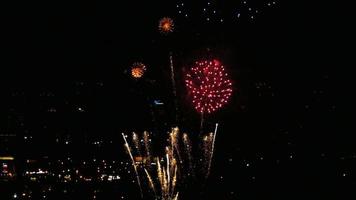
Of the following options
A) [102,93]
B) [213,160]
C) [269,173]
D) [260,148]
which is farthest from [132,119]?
[269,173]

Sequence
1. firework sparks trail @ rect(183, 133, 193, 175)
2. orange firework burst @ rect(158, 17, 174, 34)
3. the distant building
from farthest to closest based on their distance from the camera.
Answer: firework sparks trail @ rect(183, 133, 193, 175) → the distant building → orange firework burst @ rect(158, 17, 174, 34)

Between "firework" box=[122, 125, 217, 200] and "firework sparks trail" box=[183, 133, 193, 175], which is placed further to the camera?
"firework sparks trail" box=[183, 133, 193, 175]

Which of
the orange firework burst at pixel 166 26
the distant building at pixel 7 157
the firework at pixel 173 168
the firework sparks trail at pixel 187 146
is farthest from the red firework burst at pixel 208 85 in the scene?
the distant building at pixel 7 157

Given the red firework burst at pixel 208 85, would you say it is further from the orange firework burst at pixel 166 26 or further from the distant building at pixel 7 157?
the distant building at pixel 7 157

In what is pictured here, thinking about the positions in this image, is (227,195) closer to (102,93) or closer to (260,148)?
(260,148)

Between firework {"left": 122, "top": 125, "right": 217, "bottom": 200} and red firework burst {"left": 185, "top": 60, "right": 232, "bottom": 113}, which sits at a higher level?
red firework burst {"left": 185, "top": 60, "right": 232, "bottom": 113}

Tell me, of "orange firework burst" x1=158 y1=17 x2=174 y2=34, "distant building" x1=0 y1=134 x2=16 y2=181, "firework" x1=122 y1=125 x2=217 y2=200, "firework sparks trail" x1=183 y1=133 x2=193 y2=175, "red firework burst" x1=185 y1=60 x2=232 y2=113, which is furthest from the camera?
"firework sparks trail" x1=183 y1=133 x2=193 y2=175

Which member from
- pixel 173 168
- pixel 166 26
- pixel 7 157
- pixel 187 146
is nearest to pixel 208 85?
pixel 166 26

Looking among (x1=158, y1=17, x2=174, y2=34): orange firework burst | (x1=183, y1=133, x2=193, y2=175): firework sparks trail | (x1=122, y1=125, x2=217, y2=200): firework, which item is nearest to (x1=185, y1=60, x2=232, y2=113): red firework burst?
(x1=158, y1=17, x2=174, y2=34): orange firework burst

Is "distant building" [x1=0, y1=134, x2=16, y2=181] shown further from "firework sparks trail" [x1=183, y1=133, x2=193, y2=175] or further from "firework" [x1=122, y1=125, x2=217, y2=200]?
"firework sparks trail" [x1=183, y1=133, x2=193, y2=175]
